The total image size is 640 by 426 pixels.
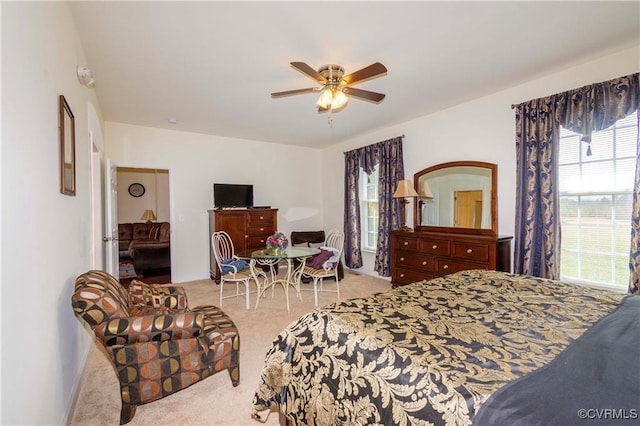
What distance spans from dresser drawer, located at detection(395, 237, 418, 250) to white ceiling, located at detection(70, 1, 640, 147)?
5.96 feet

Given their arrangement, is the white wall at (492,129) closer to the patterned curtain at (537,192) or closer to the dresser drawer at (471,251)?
the patterned curtain at (537,192)

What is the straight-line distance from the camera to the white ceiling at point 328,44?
198 cm

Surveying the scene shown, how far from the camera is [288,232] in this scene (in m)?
6.12

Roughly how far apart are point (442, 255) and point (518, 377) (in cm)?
284

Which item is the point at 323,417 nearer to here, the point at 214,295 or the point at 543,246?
the point at 543,246

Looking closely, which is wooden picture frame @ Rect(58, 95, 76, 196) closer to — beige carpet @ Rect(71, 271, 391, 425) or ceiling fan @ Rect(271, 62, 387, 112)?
beige carpet @ Rect(71, 271, 391, 425)

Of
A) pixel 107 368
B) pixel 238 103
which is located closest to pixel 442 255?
pixel 238 103

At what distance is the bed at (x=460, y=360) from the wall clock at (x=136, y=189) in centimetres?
794

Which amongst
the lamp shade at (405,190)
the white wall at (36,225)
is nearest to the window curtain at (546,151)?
the lamp shade at (405,190)

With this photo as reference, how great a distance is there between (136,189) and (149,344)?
24.3 ft

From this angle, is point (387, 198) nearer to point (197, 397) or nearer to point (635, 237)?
point (635, 237)

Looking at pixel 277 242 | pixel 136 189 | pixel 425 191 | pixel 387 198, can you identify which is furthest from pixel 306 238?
pixel 136 189

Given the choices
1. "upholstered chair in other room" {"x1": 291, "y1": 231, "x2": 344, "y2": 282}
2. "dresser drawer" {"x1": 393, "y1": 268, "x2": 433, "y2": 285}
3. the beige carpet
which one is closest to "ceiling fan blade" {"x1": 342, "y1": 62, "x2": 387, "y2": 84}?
the beige carpet

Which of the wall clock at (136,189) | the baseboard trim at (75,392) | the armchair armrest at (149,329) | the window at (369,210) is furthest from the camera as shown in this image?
the wall clock at (136,189)
